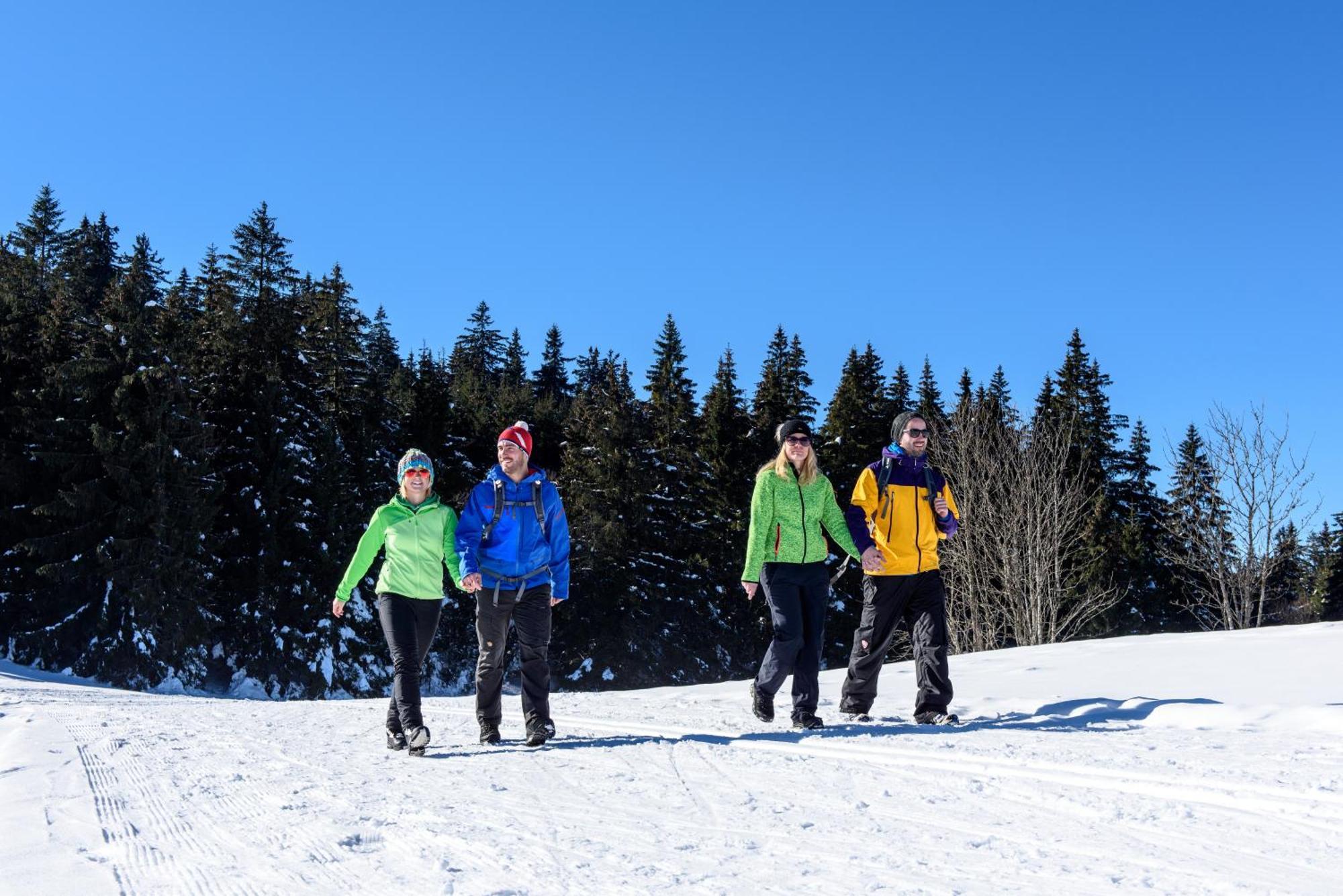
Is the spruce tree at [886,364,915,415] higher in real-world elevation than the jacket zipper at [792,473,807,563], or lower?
higher

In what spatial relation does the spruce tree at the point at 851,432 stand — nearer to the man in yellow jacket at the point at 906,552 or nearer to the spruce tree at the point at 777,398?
the spruce tree at the point at 777,398

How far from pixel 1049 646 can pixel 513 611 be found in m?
7.21

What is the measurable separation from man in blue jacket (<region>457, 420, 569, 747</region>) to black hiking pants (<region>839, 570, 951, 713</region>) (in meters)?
2.04

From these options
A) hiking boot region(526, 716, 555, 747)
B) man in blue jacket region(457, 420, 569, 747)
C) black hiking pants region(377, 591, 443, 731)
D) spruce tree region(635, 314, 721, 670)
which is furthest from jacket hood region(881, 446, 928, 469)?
spruce tree region(635, 314, 721, 670)

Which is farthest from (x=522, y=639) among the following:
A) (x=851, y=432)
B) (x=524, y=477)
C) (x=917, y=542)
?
(x=851, y=432)

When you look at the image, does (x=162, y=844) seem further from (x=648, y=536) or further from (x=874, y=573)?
(x=648, y=536)

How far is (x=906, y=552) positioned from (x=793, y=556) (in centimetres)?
74

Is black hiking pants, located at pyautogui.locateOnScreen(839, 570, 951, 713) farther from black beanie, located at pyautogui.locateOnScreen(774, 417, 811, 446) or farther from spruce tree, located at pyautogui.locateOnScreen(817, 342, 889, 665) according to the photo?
spruce tree, located at pyautogui.locateOnScreen(817, 342, 889, 665)

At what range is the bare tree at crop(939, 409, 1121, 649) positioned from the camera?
24328 mm

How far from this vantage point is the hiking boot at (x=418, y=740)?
4984 millimetres

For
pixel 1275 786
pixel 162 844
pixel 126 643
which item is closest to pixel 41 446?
pixel 126 643

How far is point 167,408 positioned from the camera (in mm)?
24703

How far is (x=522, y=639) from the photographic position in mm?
5398

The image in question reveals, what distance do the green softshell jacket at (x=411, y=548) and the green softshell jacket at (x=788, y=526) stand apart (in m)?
1.89
